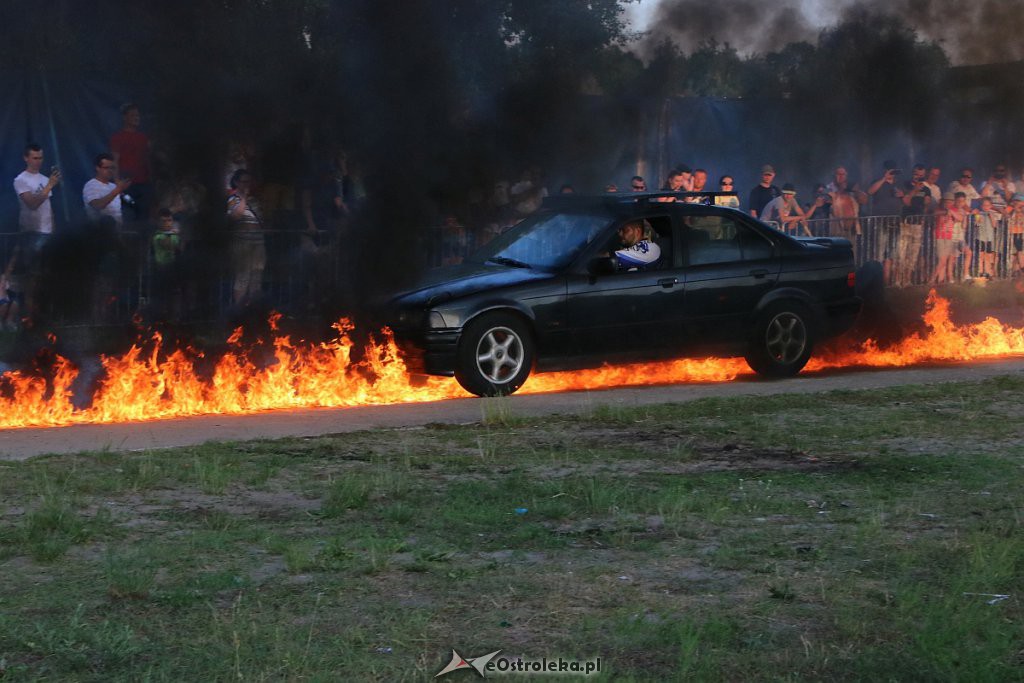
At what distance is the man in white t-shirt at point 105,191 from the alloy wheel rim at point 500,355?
335cm

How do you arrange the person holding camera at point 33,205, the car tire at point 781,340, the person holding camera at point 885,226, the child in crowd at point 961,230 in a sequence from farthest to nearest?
1. the child in crowd at point 961,230
2. the person holding camera at point 885,226
3. the person holding camera at point 33,205
4. the car tire at point 781,340

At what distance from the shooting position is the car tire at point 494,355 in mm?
10656

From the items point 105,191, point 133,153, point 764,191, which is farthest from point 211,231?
point 764,191

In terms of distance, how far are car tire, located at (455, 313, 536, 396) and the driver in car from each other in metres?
1.00

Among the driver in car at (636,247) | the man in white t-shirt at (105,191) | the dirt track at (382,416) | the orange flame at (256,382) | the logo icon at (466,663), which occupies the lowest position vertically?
the logo icon at (466,663)

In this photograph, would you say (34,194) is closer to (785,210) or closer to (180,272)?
(180,272)

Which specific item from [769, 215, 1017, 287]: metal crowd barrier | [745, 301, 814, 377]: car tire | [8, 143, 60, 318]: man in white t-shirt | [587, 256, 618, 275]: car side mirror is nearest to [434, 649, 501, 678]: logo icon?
[587, 256, 618, 275]: car side mirror

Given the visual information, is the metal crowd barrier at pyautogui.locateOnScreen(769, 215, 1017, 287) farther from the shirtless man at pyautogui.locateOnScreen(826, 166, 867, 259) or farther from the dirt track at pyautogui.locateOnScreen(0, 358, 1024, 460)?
the dirt track at pyautogui.locateOnScreen(0, 358, 1024, 460)

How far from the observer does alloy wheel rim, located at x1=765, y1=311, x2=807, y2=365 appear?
469 inches

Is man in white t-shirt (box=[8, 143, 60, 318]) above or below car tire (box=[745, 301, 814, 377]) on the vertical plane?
above

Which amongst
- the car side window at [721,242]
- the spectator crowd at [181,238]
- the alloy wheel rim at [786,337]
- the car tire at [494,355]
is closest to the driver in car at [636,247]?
the car side window at [721,242]

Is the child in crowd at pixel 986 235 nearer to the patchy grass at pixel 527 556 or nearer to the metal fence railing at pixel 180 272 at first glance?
the metal fence railing at pixel 180 272

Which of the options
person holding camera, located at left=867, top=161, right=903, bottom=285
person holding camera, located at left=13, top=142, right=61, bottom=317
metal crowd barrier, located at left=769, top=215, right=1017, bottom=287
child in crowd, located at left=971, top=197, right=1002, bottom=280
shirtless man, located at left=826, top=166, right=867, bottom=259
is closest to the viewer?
person holding camera, located at left=13, top=142, right=61, bottom=317

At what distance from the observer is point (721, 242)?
1174 centimetres
